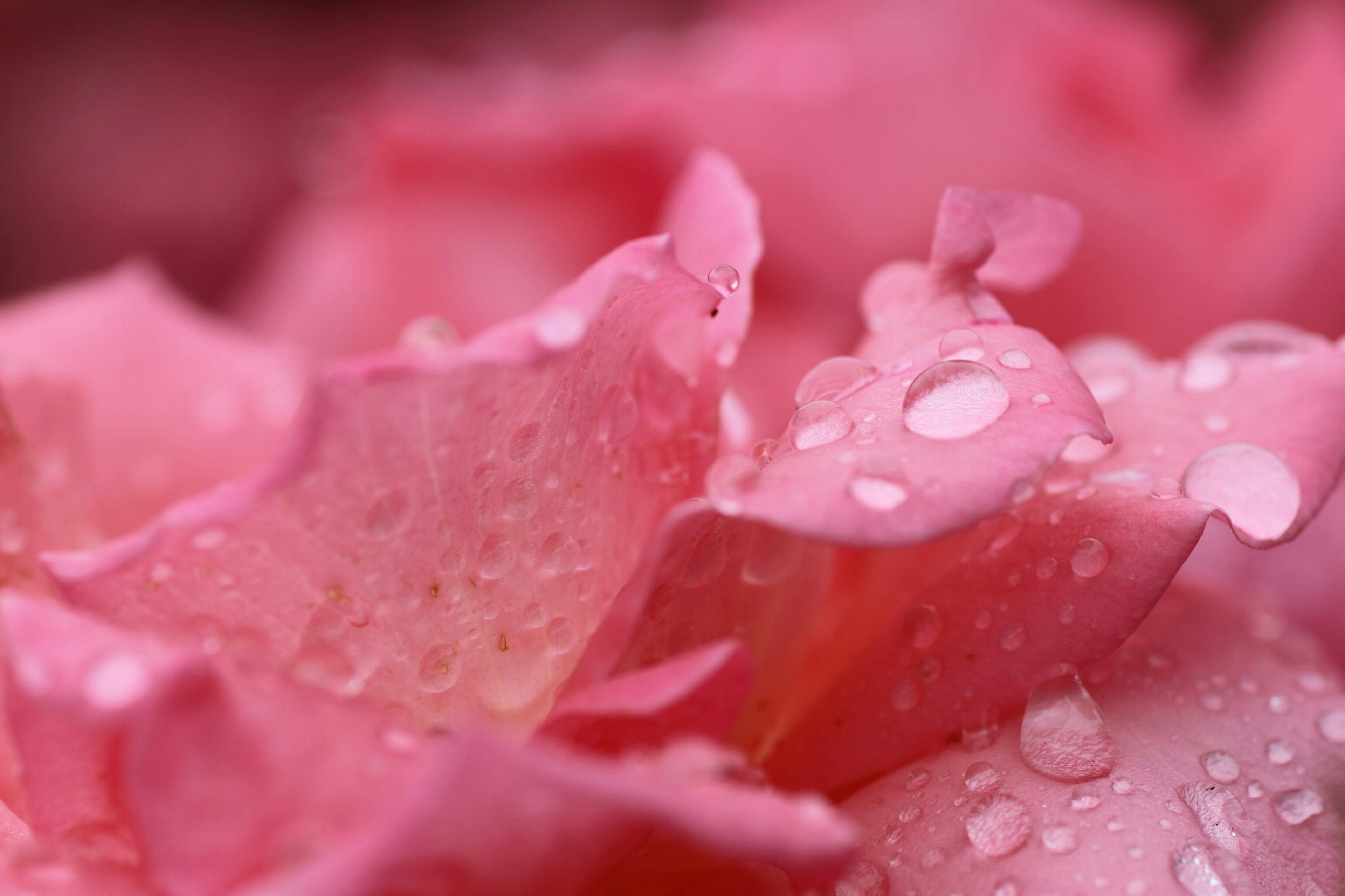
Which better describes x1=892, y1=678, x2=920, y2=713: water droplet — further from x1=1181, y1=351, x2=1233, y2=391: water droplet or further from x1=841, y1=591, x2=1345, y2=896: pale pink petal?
x1=1181, y1=351, x2=1233, y2=391: water droplet

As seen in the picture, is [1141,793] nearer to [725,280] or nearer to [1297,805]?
[1297,805]

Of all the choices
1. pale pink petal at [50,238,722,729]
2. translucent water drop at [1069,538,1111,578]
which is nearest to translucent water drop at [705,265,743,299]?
pale pink petal at [50,238,722,729]

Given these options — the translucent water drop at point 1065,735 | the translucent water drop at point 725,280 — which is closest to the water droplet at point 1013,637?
the translucent water drop at point 1065,735

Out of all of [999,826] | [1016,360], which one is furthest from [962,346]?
[999,826]

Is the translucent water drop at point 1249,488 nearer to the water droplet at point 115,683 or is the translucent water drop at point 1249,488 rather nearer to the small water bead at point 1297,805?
the small water bead at point 1297,805

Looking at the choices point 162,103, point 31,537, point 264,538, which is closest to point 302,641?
point 264,538
